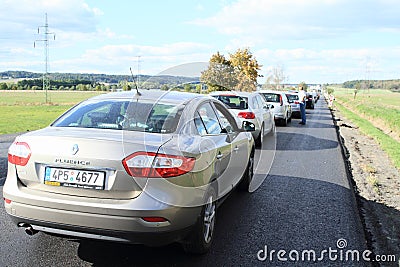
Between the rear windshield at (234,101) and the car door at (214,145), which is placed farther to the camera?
the rear windshield at (234,101)

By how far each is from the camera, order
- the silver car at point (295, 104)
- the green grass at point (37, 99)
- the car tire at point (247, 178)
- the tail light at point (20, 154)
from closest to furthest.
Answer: the tail light at point (20, 154), the car tire at point (247, 178), the silver car at point (295, 104), the green grass at point (37, 99)

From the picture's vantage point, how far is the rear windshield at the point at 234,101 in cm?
1212

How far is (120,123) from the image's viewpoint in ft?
13.5

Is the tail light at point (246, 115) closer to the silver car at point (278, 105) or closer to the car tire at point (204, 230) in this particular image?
the silver car at point (278, 105)

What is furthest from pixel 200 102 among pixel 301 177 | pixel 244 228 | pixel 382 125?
pixel 382 125

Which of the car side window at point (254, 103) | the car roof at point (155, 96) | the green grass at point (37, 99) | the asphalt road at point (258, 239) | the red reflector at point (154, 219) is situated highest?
the car roof at point (155, 96)

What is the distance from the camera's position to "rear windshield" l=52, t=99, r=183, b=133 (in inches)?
160

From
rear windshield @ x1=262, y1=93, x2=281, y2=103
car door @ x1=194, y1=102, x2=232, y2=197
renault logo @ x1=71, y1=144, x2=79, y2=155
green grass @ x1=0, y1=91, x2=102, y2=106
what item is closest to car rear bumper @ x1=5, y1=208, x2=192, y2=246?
renault logo @ x1=71, y1=144, x2=79, y2=155

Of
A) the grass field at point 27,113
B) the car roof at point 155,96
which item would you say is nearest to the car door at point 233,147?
the car roof at point 155,96

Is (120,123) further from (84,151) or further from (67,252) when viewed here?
(67,252)

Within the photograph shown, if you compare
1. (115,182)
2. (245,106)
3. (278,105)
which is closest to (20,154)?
(115,182)

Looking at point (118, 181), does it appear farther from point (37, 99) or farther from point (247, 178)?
point (37, 99)

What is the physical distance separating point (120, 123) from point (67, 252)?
4.63 ft

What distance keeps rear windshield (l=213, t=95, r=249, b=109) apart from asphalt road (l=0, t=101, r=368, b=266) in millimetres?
5197
